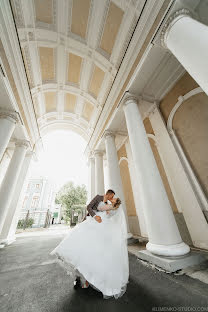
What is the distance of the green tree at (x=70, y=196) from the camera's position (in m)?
26.2

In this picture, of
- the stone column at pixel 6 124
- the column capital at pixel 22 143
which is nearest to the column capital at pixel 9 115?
the stone column at pixel 6 124

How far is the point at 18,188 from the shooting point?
7695 millimetres

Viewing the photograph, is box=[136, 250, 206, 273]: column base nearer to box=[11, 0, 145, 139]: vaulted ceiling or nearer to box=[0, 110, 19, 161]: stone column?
box=[0, 110, 19, 161]: stone column

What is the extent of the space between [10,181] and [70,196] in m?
22.1

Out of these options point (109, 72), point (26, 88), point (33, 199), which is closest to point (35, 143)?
point (26, 88)

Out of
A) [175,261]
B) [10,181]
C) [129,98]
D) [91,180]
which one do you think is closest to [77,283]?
[175,261]

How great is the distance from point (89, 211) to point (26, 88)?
6.99 m

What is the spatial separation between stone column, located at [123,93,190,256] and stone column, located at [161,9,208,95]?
208 cm

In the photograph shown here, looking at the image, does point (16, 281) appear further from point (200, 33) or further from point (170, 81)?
point (170, 81)

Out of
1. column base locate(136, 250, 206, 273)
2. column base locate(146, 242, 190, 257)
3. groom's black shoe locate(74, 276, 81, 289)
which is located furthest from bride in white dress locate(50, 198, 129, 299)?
column base locate(146, 242, 190, 257)

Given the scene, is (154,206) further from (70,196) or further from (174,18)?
(70,196)

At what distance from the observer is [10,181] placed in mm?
6402

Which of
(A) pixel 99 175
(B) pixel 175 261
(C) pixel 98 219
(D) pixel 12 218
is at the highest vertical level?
(A) pixel 99 175

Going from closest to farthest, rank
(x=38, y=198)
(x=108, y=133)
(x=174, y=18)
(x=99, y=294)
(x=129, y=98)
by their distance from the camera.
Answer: (x=99, y=294) → (x=174, y=18) → (x=129, y=98) → (x=108, y=133) → (x=38, y=198)
